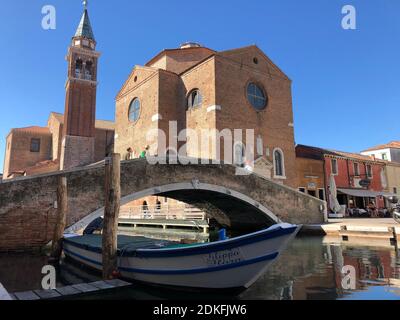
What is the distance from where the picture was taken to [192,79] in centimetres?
2036

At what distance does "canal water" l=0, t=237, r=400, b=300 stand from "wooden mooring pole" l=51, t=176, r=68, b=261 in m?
0.44

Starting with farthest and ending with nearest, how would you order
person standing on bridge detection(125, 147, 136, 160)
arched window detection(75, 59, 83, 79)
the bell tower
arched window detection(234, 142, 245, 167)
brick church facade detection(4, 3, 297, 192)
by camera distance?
1. arched window detection(75, 59, 83, 79)
2. the bell tower
3. person standing on bridge detection(125, 147, 136, 160)
4. brick church facade detection(4, 3, 297, 192)
5. arched window detection(234, 142, 245, 167)

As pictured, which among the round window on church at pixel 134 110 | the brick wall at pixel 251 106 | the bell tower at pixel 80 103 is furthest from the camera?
the bell tower at pixel 80 103

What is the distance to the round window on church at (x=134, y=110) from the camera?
2300 centimetres

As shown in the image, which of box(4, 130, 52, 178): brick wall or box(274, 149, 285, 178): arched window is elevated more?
box(4, 130, 52, 178): brick wall

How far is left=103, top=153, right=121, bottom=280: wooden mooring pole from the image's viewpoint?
6.33m

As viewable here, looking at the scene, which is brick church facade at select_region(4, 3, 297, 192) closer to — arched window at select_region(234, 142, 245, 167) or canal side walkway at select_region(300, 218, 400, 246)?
arched window at select_region(234, 142, 245, 167)

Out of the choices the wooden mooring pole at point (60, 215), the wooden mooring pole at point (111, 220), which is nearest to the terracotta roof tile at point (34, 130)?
the wooden mooring pole at point (60, 215)

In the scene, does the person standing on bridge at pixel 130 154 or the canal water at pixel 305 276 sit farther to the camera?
the person standing on bridge at pixel 130 154

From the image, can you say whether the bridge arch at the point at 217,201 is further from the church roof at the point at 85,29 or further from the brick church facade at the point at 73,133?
the church roof at the point at 85,29

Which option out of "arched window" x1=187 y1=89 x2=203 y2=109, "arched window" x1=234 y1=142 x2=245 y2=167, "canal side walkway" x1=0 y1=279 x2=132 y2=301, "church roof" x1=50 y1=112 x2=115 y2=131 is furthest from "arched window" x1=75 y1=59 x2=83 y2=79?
"canal side walkway" x1=0 y1=279 x2=132 y2=301

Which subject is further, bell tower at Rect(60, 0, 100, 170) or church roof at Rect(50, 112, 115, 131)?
church roof at Rect(50, 112, 115, 131)
